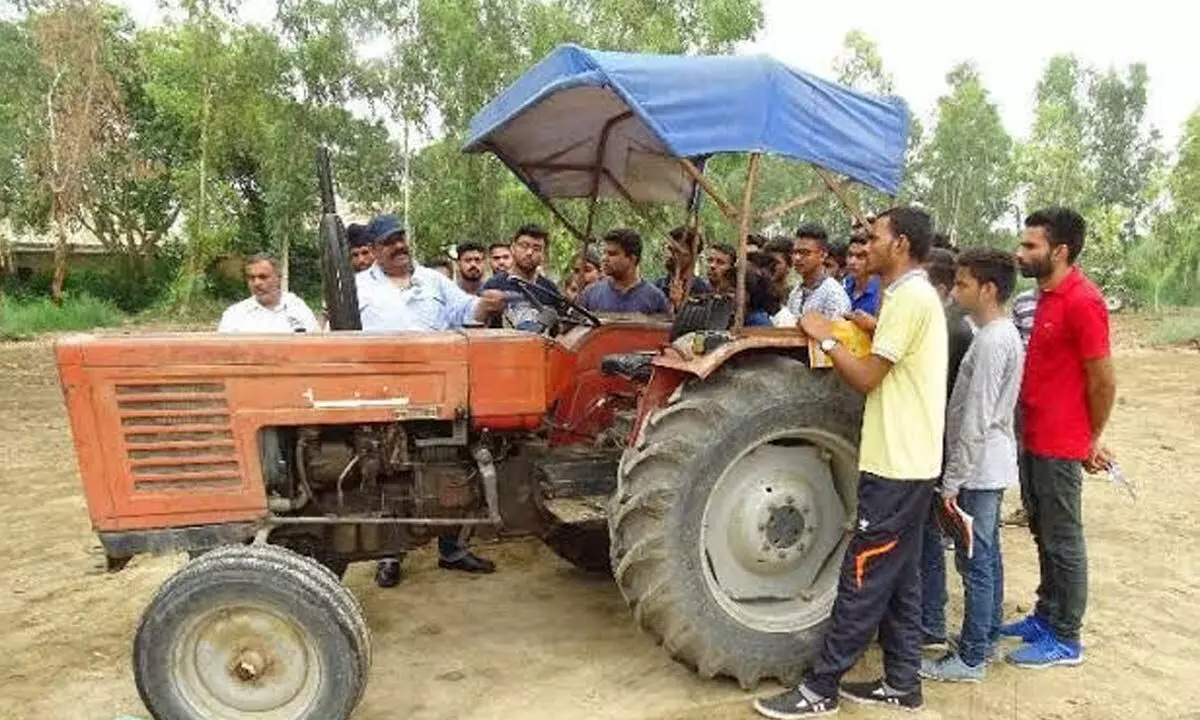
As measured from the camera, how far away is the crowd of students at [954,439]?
133 inches

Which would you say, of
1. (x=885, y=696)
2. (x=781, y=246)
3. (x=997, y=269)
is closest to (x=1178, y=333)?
(x=781, y=246)

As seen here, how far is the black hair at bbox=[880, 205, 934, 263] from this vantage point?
3.36 m

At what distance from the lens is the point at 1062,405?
3820mm

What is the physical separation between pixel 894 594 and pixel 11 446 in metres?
7.76

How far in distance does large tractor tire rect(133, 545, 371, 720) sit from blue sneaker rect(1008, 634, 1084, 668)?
8.33ft

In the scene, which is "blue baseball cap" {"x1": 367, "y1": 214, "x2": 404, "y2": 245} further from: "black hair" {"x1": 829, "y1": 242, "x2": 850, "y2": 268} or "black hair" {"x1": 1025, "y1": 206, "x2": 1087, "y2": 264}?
"black hair" {"x1": 1025, "y1": 206, "x2": 1087, "y2": 264}

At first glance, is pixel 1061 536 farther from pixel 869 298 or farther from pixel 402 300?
pixel 402 300

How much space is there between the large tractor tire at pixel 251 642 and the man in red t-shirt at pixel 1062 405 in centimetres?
263

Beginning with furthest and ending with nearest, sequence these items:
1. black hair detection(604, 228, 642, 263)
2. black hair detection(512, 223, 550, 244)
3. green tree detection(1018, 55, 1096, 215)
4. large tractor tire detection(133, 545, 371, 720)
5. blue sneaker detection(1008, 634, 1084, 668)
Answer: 1. green tree detection(1018, 55, 1096, 215)
2. black hair detection(512, 223, 550, 244)
3. black hair detection(604, 228, 642, 263)
4. blue sneaker detection(1008, 634, 1084, 668)
5. large tractor tire detection(133, 545, 371, 720)

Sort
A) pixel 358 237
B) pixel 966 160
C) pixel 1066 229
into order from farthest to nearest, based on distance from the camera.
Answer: pixel 966 160
pixel 358 237
pixel 1066 229

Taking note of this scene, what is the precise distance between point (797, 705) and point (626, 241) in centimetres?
269

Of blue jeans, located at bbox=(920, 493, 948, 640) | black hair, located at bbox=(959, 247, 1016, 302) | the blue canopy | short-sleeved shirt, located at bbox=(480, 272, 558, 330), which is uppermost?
the blue canopy

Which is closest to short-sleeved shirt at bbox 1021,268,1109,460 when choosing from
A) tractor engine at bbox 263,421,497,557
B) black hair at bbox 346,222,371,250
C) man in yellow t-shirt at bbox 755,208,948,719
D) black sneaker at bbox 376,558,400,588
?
man in yellow t-shirt at bbox 755,208,948,719

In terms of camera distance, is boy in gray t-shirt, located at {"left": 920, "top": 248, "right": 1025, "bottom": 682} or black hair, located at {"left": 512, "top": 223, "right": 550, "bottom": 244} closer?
boy in gray t-shirt, located at {"left": 920, "top": 248, "right": 1025, "bottom": 682}
